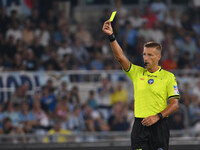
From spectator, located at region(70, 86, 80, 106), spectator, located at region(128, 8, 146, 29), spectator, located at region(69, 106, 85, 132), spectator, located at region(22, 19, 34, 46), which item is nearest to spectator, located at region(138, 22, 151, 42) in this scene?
spectator, located at region(128, 8, 146, 29)

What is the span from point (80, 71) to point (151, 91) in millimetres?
7081

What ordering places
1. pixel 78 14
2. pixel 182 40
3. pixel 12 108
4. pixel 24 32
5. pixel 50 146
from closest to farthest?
pixel 50 146
pixel 12 108
pixel 24 32
pixel 182 40
pixel 78 14

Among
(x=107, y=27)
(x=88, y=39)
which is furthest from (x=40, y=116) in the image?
(x=107, y=27)

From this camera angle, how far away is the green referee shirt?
6422 millimetres

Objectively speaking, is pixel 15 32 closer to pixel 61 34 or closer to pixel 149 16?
pixel 61 34

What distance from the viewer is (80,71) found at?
1341 centimetres

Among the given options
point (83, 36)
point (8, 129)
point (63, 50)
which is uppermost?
point (83, 36)

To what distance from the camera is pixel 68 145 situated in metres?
11.0

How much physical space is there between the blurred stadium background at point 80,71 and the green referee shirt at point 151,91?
4032 mm

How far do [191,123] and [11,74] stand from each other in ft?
15.0

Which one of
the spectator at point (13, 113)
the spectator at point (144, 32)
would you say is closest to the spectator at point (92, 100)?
the spectator at point (13, 113)

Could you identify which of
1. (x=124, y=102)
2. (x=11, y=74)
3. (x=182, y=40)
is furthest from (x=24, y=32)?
(x=182, y=40)

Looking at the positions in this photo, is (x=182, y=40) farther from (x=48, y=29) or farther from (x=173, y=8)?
(x=48, y=29)

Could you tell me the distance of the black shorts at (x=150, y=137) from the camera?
645 cm
